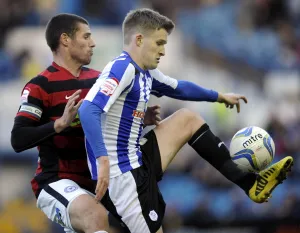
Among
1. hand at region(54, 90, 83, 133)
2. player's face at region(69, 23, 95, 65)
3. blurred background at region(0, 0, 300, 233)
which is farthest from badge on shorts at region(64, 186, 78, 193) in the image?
→ blurred background at region(0, 0, 300, 233)

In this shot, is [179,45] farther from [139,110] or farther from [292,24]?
[139,110]

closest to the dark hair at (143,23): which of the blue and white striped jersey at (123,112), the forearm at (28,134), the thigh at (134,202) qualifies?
the blue and white striped jersey at (123,112)

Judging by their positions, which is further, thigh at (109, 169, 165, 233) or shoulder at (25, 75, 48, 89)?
shoulder at (25, 75, 48, 89)

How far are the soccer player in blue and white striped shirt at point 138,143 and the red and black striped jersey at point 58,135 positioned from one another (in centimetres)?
37

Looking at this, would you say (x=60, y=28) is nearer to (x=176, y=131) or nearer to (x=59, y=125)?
(x=59, y=125)

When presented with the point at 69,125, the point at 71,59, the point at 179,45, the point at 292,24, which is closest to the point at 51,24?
the point at 71,59

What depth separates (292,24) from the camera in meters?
15.2

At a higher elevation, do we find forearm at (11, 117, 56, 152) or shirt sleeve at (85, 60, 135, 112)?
shirt sleeve at (85, 60, 135, 112)

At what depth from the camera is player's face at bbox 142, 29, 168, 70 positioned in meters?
5.88

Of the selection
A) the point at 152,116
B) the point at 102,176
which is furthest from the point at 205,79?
the point at 102,176

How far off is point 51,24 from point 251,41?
8.82 meters

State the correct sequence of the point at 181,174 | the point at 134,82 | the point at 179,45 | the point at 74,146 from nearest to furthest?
the point at 134,82, the point at 74,146, the point at 181,174, the point at 179,45

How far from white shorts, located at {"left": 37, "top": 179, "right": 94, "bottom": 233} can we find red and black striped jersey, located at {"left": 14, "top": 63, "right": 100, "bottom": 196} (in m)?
0.09

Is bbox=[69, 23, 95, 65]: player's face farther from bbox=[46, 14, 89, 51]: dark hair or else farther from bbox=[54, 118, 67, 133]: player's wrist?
bbox=[54, 118, 67, 133]: player's wrist
